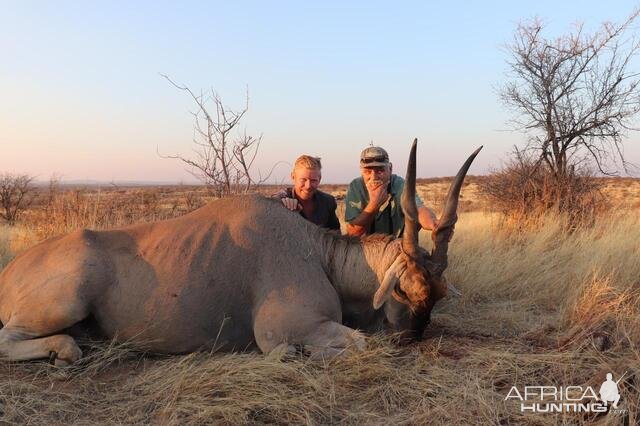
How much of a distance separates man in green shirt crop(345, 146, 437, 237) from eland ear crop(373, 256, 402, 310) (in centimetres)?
100

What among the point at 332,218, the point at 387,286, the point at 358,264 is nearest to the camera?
the point at 387,286

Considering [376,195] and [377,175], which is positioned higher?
[377,175]

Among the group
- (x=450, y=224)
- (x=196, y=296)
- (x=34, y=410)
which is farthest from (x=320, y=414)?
(x=450, y=224)

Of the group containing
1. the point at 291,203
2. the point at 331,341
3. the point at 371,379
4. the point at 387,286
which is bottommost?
the point at 371,379

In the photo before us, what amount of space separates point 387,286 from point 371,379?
0.79m

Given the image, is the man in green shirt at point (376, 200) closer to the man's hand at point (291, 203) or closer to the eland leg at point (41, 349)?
the man's hand at point (291, 203)

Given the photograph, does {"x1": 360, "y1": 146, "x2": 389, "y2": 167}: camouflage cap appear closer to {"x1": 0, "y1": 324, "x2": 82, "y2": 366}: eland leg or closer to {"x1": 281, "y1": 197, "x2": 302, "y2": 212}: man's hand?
{"x1": 281, "y1": 197, "x2": 302, "y2": 212}: man's hand

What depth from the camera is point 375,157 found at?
5.99 meters

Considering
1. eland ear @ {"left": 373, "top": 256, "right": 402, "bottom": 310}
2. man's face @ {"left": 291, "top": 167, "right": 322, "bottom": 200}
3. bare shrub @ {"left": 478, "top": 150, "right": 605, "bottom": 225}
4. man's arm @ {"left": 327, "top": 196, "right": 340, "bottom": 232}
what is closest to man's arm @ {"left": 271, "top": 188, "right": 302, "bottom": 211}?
man's face @ {"left": 291, "top": 167, "right": 322, "bottom": 200}

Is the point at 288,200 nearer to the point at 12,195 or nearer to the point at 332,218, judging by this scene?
the point at 332,218

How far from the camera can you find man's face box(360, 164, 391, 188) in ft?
19.8

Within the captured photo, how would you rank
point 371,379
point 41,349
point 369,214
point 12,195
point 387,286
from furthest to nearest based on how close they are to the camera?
point 12,195, point 369,214, point 387,286, point 41,349, point 371,379

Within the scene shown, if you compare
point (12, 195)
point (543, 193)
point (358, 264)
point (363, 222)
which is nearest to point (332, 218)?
point (363, 222)

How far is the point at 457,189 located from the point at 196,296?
2.11 meters
